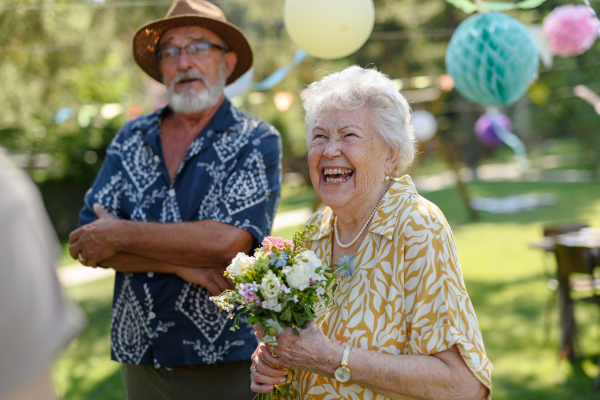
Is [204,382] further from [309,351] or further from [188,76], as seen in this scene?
[188,76]

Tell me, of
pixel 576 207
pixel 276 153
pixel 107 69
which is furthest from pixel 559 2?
pixel 276 153

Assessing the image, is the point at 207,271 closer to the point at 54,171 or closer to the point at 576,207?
the point at 54,171

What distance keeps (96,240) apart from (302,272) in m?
1.23

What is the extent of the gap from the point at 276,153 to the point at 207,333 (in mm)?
965

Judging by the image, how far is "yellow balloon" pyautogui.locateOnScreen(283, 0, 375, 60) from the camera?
3543 millimetres

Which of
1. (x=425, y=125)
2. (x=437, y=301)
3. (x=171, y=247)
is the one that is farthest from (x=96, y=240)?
(x=425, y=125)

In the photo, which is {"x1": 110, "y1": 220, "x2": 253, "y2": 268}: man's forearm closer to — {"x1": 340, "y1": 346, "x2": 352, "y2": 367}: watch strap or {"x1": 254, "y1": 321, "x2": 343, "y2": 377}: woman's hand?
{"x1": 254, "y1": 321, "x2": 343, "y2": 377}: woman's hand

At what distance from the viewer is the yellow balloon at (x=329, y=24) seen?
3543mm

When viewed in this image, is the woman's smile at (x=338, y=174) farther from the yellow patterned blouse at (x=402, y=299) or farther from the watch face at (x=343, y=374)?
the watch face at (x=343, y=374)

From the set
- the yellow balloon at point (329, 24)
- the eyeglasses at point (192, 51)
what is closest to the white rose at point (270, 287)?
the eyeglasses at point (192, 51)

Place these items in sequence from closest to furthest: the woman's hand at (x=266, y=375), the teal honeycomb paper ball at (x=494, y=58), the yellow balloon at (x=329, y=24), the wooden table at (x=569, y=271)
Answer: the woman's hand at (x=266, y=375), the yellow balloon at (x=329, y=24), the teal honeycomb paper ball at (x=494, y=58), the wooden table at (x=569, y=271)

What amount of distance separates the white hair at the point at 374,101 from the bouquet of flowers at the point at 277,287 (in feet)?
2.01

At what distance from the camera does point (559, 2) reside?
50.6 feet

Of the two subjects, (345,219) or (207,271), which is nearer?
→ (345,219)
